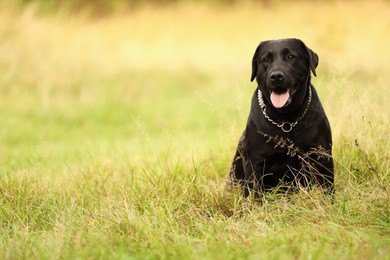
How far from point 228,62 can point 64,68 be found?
3.69 m

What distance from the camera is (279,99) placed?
13.5 ft

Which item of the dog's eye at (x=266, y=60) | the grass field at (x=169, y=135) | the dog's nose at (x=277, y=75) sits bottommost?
the grass field at (x=169, y=135)

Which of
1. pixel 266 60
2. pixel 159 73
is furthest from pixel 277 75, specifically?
pixel 159 73

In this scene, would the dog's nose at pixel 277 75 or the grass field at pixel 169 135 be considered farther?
the dog's nose at pixel 277 75

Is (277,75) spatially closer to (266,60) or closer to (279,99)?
(279,99)

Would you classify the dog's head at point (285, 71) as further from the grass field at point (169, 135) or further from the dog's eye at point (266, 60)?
the grass field at point (169, 135)

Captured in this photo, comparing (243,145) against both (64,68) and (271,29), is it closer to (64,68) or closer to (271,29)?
(64,68)

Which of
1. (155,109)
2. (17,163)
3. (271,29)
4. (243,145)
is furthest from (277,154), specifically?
(271,29)

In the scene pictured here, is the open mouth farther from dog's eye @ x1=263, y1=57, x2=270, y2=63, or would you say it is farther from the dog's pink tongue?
dog's eye @ x1=263, y1=57, x2=270, y2=63

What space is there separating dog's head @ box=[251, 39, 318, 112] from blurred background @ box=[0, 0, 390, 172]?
817 millimetres

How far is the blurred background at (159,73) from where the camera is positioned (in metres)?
6.06

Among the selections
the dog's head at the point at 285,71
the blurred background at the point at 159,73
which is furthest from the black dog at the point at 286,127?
the blurred background at the point at 159,73

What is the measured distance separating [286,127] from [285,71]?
1.26 ft

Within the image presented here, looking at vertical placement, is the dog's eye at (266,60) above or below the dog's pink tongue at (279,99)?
above
